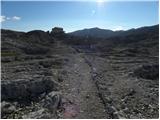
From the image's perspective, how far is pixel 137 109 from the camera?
19.6 metres

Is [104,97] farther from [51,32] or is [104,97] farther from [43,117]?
[51,32]

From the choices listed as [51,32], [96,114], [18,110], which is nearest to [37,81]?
[18,110]

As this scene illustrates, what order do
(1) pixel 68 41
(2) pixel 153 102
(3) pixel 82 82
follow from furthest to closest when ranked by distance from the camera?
(1) pixel 68 41, (3) pixel 82 82, (2) pixel 153 102

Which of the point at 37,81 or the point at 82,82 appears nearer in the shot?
the point at 37,81

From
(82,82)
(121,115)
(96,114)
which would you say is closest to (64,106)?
(96,114)

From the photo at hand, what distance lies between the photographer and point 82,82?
98.3 feet

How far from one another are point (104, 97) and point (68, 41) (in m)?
138

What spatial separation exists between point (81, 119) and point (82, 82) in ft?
42.3

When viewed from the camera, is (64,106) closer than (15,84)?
Yes

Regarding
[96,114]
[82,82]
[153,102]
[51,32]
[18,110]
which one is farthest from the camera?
[51,32]

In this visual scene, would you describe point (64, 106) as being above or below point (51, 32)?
below

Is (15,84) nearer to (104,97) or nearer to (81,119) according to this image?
(104,97)

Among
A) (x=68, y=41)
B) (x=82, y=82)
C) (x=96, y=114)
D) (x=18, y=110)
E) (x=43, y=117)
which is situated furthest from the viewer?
(x=68, y=41)

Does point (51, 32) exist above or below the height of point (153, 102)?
above
